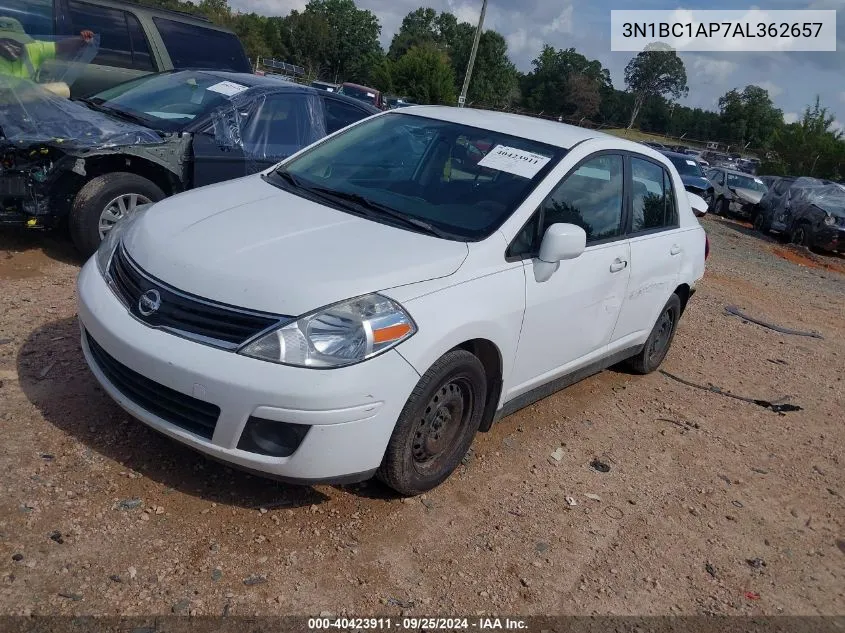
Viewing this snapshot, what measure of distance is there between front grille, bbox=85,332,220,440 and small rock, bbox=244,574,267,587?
552 millimetres

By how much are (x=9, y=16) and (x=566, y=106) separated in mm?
69660

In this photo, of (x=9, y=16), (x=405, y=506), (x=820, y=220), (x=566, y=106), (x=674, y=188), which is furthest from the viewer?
(x=566, y=106)

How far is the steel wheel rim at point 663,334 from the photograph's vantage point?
5527 mm

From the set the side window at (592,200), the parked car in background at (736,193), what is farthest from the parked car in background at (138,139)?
the parked car in background at (736,193)

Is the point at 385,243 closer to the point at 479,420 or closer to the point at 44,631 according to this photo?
the point at 479,420

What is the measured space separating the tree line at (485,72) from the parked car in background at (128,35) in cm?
3033

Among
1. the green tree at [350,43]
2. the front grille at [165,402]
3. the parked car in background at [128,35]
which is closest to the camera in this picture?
the front grille at [165,402]

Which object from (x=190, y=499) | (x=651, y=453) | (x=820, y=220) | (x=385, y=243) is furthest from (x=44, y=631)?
(x=820, y=220)

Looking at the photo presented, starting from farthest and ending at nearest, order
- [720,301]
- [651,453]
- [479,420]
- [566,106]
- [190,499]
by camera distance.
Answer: [566,106] → [720,301] → [651,453] → [479,420] → [190,499]

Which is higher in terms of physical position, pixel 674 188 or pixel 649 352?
pixel 674 188

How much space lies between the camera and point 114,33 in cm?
822

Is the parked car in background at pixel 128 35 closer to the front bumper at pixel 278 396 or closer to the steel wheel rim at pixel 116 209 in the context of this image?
the steel wheel rim at pixel 116 209

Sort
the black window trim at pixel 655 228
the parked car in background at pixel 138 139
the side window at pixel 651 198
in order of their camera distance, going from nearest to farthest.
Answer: the black window trim at pixel 655 228 < the side window at pixel 651 198 < the parked car in background at pixel 138 139

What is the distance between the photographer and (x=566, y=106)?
72250 millimetres
